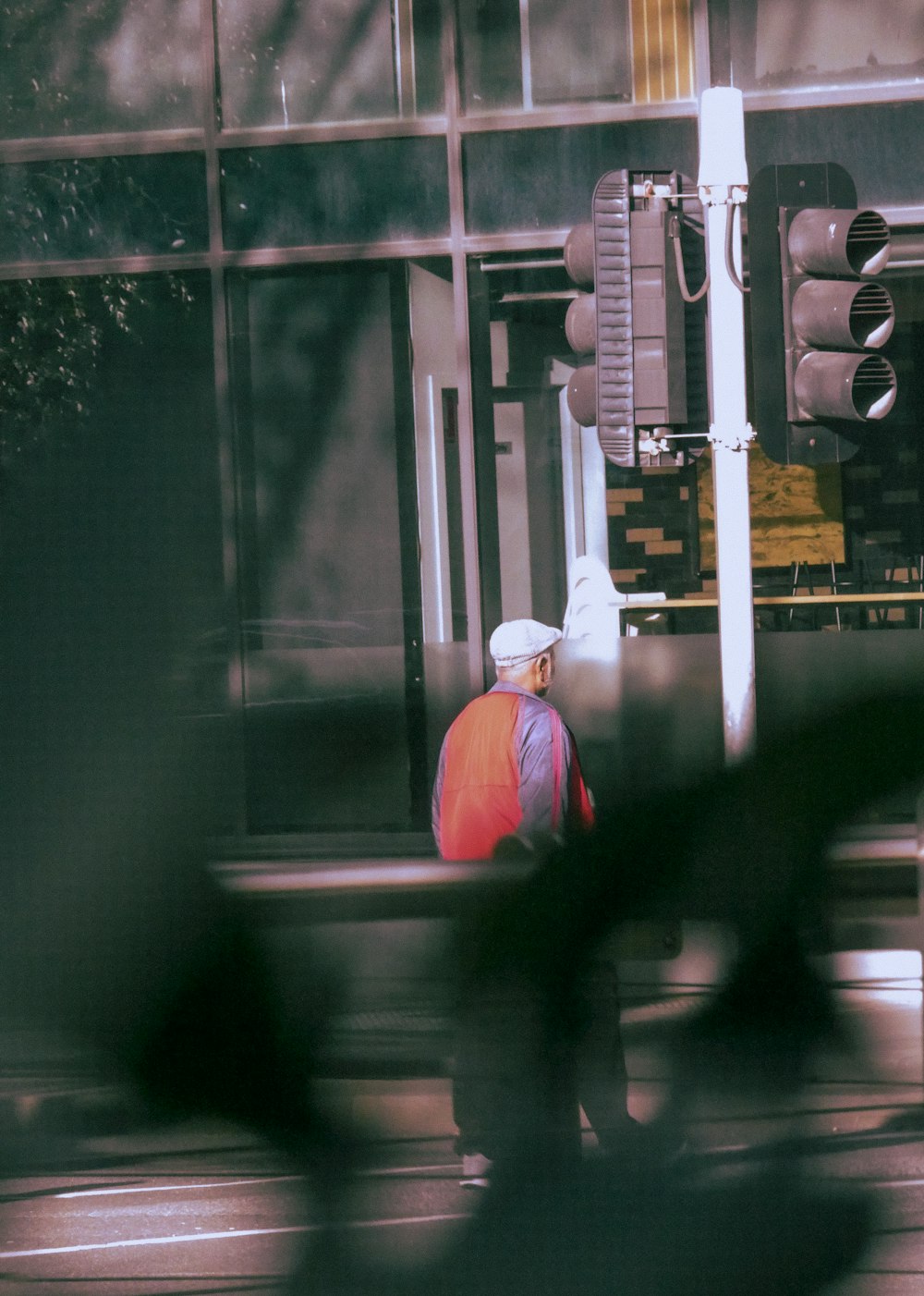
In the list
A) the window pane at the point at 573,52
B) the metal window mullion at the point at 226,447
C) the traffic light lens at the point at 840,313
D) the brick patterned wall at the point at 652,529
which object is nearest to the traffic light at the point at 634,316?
the traffic light lens at the point at 840,313

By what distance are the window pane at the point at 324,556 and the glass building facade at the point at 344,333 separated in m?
0.02

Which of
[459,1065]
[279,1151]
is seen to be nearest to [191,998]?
[279,1151]

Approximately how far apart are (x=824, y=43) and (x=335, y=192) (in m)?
2.85

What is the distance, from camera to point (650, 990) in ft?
16.9

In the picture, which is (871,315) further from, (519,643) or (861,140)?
(861,140)

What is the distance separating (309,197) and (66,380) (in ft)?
5.76

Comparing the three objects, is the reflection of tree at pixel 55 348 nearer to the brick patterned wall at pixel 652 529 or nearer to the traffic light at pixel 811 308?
the brick patterned wall at pixel 652 529

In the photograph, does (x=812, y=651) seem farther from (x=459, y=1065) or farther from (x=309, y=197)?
Answer: (x=459, y=1065)

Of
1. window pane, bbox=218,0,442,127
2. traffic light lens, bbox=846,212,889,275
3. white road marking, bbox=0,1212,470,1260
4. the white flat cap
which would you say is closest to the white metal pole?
traffic light lens, bbox=846,212,889,275

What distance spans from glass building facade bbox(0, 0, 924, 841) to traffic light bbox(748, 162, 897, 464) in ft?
11.7

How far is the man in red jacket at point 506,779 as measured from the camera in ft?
15.2

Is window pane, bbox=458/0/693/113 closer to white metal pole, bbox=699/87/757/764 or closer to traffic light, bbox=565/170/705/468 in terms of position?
white metal pole, bbox=699/87/757/764

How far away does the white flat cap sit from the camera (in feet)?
16.2

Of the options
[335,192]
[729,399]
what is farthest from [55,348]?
[729,399]
